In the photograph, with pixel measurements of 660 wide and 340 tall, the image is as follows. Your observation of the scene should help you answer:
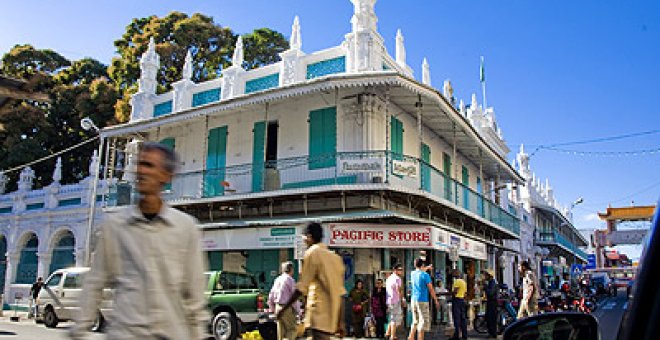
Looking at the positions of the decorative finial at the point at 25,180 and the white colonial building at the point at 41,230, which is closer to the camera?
the white colonial building at the point at 41,230

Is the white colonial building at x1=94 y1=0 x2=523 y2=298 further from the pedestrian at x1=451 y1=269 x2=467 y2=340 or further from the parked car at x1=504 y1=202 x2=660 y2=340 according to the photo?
the parked car at x1=504 y1=202 x2=660 y2=340

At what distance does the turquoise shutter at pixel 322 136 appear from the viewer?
16125mm

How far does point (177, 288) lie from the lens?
2.74 meters

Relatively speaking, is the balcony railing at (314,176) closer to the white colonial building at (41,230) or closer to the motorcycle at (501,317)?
the motorcycle at (501,317)

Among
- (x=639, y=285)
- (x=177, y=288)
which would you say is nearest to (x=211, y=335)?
(x=177, y=288)

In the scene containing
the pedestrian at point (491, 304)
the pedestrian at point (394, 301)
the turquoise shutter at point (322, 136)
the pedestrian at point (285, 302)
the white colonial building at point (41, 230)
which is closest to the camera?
the pedestrian at point (285, 302)

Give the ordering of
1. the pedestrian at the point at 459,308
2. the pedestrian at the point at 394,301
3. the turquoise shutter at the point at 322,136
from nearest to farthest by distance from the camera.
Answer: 1. the pedestrian at the point at 394,301
2. the pedestrian at the point at 459,308
3. the turquoise shutter at the point at 322,136

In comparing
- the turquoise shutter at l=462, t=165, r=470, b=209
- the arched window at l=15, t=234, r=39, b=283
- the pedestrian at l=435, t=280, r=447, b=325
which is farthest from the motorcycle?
the arched window at l=15, t=234, r=39, b=283

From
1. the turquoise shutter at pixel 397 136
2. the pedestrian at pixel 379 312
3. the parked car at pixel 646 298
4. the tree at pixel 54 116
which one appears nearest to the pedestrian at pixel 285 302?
the pedestrian at pixel 379 312

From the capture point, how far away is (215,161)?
19.0 m

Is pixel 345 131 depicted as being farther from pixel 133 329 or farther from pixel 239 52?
pixel 133 329

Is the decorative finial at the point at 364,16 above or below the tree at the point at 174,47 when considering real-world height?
below

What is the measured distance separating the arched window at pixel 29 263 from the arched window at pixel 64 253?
3.95ft

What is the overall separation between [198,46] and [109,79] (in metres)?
8.22
